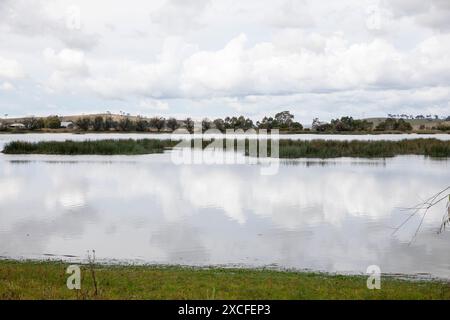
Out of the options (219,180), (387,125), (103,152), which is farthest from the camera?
(387,125)

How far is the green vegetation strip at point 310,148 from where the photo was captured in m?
63.3

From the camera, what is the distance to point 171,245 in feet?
63.5

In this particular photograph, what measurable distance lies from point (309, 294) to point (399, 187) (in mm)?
29327

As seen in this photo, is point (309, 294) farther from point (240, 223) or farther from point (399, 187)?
point (399, 187)

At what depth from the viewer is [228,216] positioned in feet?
86.5

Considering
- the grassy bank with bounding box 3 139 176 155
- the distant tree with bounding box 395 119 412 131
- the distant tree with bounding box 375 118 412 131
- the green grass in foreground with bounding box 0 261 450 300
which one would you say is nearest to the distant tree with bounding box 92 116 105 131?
the distant tree with bounding box 375 118 412 131

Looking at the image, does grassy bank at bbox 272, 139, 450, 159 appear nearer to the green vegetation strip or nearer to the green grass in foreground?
the green vegetation strip

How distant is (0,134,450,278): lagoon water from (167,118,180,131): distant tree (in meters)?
113

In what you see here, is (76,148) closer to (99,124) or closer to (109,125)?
(109,125)

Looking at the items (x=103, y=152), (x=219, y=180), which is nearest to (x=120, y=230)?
(x=219, y=180)

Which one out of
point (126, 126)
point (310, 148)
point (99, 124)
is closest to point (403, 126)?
point (126, 126)

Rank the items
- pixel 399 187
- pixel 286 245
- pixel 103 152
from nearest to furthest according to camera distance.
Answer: pixel 286 245
pixel 399 187
pixel 103 152

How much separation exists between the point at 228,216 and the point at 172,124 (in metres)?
139

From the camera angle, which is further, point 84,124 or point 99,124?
point 84,124
